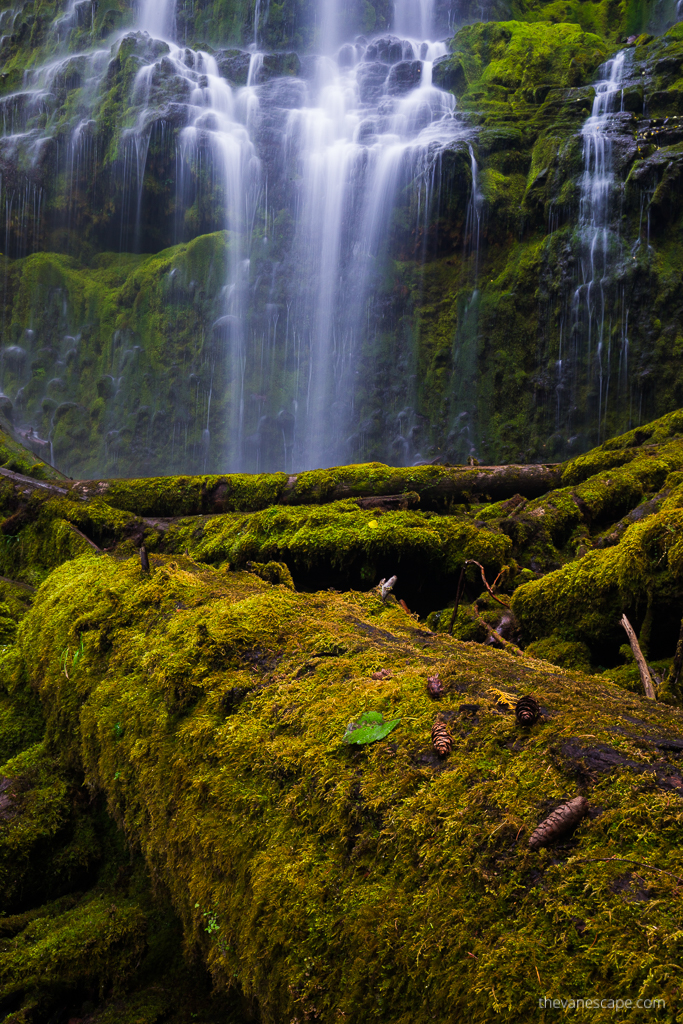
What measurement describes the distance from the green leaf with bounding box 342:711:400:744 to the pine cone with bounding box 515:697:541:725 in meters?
0.38

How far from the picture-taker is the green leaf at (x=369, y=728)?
1791mm

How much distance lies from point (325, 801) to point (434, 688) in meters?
0.46

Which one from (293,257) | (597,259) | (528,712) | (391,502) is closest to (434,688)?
(528,712)

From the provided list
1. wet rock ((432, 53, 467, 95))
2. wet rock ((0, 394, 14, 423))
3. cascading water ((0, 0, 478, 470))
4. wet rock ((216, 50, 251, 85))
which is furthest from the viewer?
wet rock ((216, 50, 251, 85))

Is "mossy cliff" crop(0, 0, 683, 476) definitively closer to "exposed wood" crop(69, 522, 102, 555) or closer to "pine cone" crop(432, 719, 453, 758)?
"exposed wood" crop(69, 522, 102, 555)

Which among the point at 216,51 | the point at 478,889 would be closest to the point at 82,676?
the point at 478,889

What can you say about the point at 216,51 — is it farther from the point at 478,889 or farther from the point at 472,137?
the point at 478,889

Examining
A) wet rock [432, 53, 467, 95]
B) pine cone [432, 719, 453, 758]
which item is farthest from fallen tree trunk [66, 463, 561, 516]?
wet rock [432, 53, 467, 95]

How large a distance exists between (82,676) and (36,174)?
2734 centimetres

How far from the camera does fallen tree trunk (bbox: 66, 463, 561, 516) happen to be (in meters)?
7.23

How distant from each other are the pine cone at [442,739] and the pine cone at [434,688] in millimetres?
163

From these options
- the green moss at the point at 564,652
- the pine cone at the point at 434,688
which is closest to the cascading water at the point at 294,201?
the green moss at the point at 564,652

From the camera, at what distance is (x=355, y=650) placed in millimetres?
2402

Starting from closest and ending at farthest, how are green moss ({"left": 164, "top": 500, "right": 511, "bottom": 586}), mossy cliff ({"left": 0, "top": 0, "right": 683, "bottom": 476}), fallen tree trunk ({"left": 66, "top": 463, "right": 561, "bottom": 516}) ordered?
green moss ({"left": 164, "top": 500, "right": 511, "bottom": 586}) < fallen tree trunk ({"left": 66, "top": 463, "right": 561, "bottom": 516}) < mossy cliff ({"left": 0, "top": 0, "right": 683, "bottom": 476})
